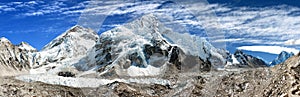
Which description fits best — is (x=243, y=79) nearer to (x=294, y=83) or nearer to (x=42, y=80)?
(x=294, y=83)

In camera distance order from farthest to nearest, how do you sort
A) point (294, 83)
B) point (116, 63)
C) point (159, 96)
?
point (116, 63) < point (159, 96) < point (294, 83)

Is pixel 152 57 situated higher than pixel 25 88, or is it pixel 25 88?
pixel 152 57

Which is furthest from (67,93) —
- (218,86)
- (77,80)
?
(218,86)

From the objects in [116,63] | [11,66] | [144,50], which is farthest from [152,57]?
[11,66]

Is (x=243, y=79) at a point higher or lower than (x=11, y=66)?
lower

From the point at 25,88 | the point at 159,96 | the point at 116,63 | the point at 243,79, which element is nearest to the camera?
the point at 243,79

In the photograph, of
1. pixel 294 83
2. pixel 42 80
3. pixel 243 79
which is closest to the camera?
pixel 294 83

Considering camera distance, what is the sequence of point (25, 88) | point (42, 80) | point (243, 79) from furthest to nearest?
1. point (42, 80)
2. point (25, 88)
3. point (243, 79)

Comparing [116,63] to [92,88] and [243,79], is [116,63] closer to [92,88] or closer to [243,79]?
[92,88]

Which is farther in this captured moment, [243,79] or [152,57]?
[152,57]
